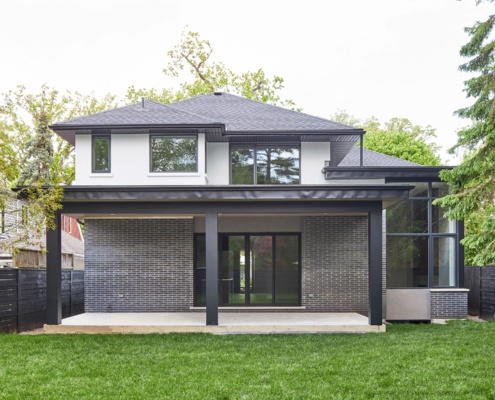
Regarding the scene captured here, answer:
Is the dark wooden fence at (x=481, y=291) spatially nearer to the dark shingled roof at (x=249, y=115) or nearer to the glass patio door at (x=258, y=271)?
the glass patio door at (x=258, y=271)

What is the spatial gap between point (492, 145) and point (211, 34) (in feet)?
84.5

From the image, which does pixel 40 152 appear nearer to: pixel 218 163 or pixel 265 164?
pixel 218 163

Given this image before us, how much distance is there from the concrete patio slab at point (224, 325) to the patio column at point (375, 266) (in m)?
0.33

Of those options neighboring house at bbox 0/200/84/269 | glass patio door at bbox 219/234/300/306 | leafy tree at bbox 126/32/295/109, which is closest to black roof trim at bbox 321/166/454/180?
glass patio door at bbox 219/234/300/306

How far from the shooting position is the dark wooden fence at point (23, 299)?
13508 mm

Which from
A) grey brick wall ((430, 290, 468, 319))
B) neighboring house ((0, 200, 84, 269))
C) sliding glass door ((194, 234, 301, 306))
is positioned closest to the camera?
neighboring house ((0, 200, 84, 269))

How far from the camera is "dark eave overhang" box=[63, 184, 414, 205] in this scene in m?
12.5

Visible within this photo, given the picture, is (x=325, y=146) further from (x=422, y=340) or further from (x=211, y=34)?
(x=211, y=34)

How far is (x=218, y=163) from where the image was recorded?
1641cm

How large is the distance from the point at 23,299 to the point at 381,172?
34.5 ft

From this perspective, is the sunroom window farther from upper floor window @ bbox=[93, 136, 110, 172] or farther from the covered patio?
upper floor window @ bbox=[93, 136, 110, 172]

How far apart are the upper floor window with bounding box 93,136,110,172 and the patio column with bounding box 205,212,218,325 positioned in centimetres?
402

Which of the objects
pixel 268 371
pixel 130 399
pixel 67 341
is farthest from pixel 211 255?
pixel 130 399

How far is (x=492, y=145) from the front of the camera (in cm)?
999
